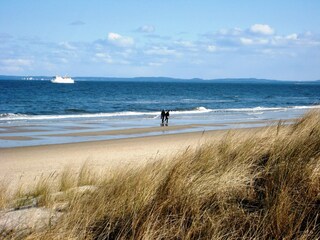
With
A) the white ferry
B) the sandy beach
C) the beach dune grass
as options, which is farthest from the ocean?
the white ferry

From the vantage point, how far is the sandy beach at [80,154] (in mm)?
10688

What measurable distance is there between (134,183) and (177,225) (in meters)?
0.91

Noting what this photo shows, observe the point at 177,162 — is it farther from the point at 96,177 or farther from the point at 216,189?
the point at 96,177

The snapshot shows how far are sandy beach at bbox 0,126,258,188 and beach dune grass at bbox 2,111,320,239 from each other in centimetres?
512

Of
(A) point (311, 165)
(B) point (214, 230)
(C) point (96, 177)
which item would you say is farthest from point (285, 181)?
(C) point (96, 177)

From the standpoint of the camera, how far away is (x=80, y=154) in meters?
13.6

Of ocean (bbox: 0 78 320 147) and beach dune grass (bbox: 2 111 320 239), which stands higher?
beach dune grass (bbox: 2 111 320 239)

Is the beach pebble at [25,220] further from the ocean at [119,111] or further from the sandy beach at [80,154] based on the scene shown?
the ocean at [119,111]

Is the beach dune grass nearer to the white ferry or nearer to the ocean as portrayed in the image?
the ocean

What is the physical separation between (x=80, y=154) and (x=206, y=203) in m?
10.0

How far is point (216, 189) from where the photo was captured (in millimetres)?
4156

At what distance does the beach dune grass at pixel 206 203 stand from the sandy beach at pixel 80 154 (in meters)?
5.12

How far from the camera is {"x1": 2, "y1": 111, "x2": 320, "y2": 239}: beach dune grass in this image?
137 inches

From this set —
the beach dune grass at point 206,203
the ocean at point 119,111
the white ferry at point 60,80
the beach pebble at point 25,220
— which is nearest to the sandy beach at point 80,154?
the ocean at point 119,111
